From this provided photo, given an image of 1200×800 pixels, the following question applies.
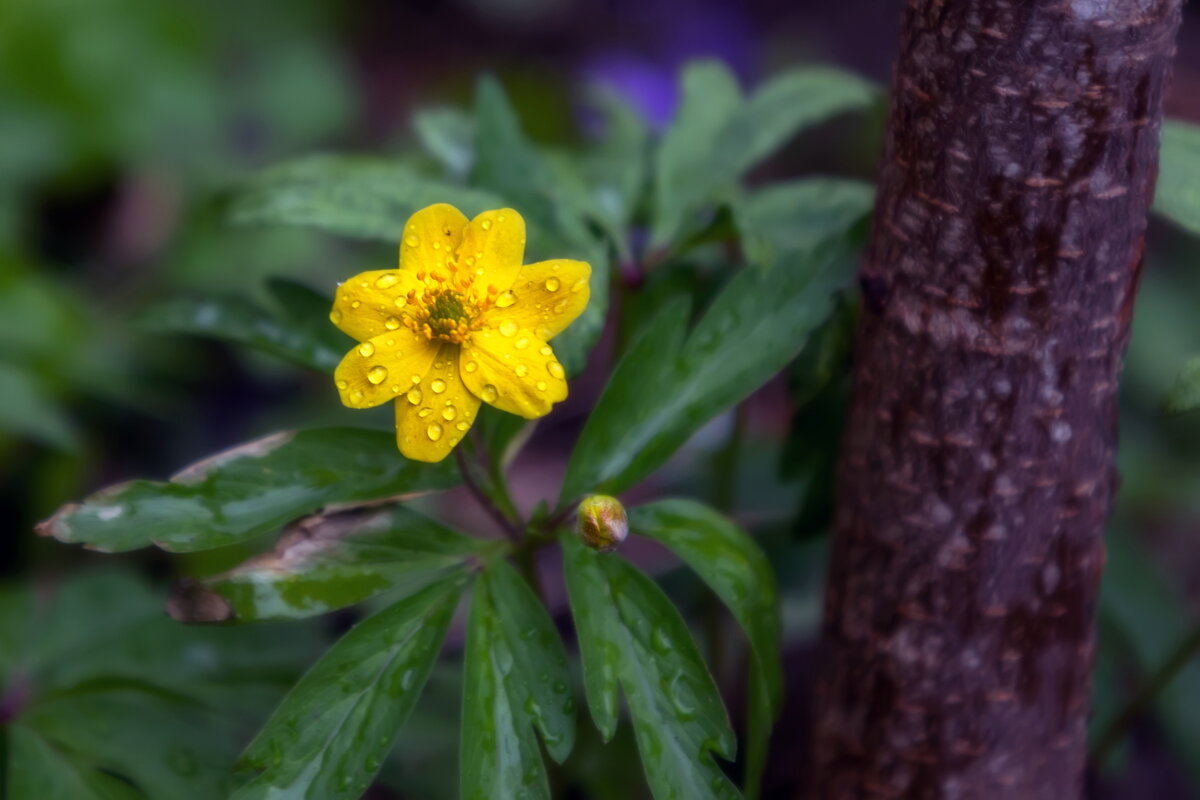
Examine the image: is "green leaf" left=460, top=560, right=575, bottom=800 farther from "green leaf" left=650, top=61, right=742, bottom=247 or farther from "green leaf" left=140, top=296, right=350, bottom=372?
"green leaf" left=650, top=61, right=742, bottom=247

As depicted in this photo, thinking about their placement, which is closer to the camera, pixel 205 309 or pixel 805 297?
pixel 805 297

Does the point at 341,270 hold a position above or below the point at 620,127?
above

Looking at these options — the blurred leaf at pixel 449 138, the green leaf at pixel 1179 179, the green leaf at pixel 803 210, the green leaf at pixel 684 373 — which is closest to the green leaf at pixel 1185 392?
the green leaf at pixel 1179 179

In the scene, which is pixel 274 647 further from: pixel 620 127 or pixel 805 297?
pixel 620 127

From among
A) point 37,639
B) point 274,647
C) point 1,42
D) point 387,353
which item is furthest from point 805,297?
point 1,42

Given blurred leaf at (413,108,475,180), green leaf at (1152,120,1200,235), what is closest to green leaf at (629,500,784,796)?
green leaf at (1152,120,1200,235)
